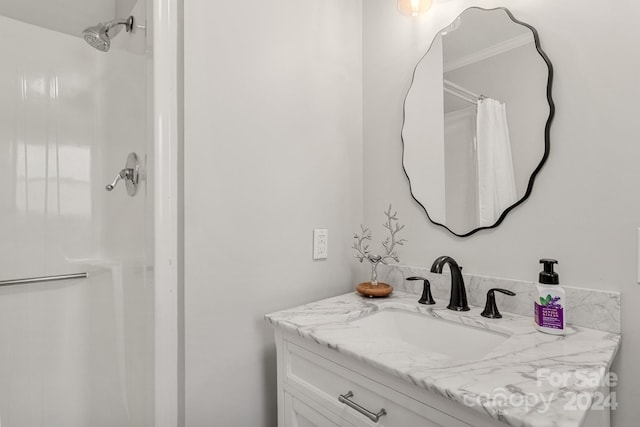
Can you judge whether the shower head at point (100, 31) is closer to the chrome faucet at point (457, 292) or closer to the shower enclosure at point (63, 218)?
the shower enclosure at point (63, 218)

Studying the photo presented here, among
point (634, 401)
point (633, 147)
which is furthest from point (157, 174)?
point (634, 401)

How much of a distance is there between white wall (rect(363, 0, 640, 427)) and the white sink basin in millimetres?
232

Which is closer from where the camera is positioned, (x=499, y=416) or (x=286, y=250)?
(x=499, y=416)

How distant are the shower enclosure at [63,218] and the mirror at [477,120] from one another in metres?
1.12

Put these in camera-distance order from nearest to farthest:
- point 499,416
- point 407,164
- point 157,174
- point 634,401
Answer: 1. point 499,416
2. point 634,401
3. point 157,174
4. point 407,164

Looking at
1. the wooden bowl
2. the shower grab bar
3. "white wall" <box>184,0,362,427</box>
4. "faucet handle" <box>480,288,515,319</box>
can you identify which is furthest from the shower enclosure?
"faucet handle" <box>480,288,515,319</box>

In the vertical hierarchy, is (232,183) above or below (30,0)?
below

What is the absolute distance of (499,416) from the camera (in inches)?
18.8

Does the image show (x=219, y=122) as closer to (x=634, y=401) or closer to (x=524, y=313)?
(x=524, y=313)

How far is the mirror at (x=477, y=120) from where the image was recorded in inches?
37.1

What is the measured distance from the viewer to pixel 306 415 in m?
0.86

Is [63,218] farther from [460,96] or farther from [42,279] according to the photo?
[460,96]

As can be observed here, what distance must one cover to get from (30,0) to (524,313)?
2329 mm

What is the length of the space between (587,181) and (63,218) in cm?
203
